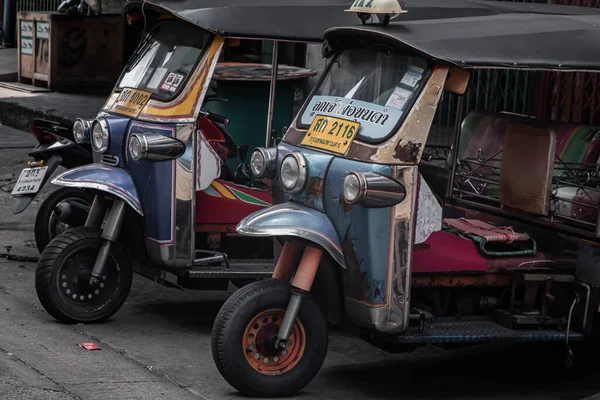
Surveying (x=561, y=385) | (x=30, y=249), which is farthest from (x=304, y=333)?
(x=30, y=249)

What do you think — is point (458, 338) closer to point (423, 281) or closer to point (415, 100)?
point (423, 281)

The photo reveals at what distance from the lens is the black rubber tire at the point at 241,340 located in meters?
5.27

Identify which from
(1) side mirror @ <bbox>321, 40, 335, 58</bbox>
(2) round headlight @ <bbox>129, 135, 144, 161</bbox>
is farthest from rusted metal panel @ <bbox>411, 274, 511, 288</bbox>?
(2) round headlight @ <bbox>129, 135, 144, 161</bbox>

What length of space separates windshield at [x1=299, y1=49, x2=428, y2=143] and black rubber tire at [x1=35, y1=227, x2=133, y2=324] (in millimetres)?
1510

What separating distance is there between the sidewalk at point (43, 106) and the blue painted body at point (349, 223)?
8023 millimetres

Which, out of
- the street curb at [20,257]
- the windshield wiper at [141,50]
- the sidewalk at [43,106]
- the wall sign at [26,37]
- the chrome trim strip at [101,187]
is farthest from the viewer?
the wall sign at [26,37]

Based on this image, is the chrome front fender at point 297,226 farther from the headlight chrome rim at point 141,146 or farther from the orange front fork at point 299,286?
the headlight chrome rim at point 141,146

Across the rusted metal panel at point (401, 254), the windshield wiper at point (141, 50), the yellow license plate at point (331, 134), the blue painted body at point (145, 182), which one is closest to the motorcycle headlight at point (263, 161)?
the yellow license plate at point (331, 134)

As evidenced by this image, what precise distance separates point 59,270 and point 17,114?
27.6ft

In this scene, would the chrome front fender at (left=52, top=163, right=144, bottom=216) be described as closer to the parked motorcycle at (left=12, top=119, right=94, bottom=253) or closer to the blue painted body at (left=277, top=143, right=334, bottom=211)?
the parked motorcycle at (left=12, top=119, right=94, bottom=253)

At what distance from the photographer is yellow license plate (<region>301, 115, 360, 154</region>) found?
549 cm

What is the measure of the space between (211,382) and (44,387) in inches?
33.0

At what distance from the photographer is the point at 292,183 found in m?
5.53

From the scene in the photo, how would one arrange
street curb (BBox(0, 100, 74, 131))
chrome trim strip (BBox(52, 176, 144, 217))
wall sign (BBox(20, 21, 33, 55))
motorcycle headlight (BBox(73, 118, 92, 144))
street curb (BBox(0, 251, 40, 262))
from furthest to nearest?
wall sign (BBox(20, 21, 33, 55)) → street curb (BBox(0, 100, 74, 131)) → street curb (BBox(0, 251, 40, 262)) → motorcycle headlight (BBox(73, 118, 92, 144)) → chrome trim strip (BBox(52, 176, 144, 217))
